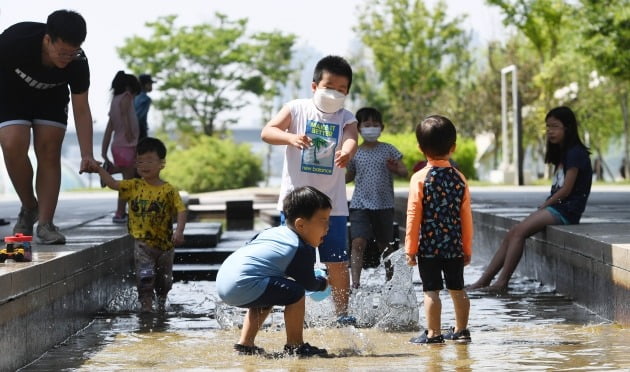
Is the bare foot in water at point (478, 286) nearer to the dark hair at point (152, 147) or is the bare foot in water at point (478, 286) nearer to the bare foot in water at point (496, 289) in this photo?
the bare foot in water at point (496, 289)

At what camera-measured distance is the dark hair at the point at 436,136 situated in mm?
7387

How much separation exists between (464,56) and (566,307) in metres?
56.8

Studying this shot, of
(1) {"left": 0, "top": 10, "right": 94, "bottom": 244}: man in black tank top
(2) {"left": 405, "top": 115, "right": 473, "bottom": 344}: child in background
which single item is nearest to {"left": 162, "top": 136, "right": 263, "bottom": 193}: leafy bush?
(1) {"left": 0, "top": 10, "right": 94, "bottom": 244}: man in black tank top

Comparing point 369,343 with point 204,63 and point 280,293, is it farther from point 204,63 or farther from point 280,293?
point 204,63

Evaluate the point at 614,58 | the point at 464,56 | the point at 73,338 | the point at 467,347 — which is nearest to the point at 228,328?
the point at 73,338

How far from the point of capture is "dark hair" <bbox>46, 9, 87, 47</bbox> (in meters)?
8.35

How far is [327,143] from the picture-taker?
26.3 feet

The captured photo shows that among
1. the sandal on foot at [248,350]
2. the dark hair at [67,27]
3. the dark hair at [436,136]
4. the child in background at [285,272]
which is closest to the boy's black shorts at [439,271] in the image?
the dark hair at [436,136]

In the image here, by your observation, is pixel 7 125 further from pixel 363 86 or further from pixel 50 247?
pixel 363 86

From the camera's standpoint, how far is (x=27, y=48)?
8.67 meters

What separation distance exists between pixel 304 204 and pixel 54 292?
1.64m

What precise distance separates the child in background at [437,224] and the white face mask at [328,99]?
0.72m

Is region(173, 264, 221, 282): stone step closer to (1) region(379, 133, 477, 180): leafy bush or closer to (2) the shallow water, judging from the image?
(2) the shallow water

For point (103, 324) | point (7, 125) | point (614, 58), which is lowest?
point (103, 324)
